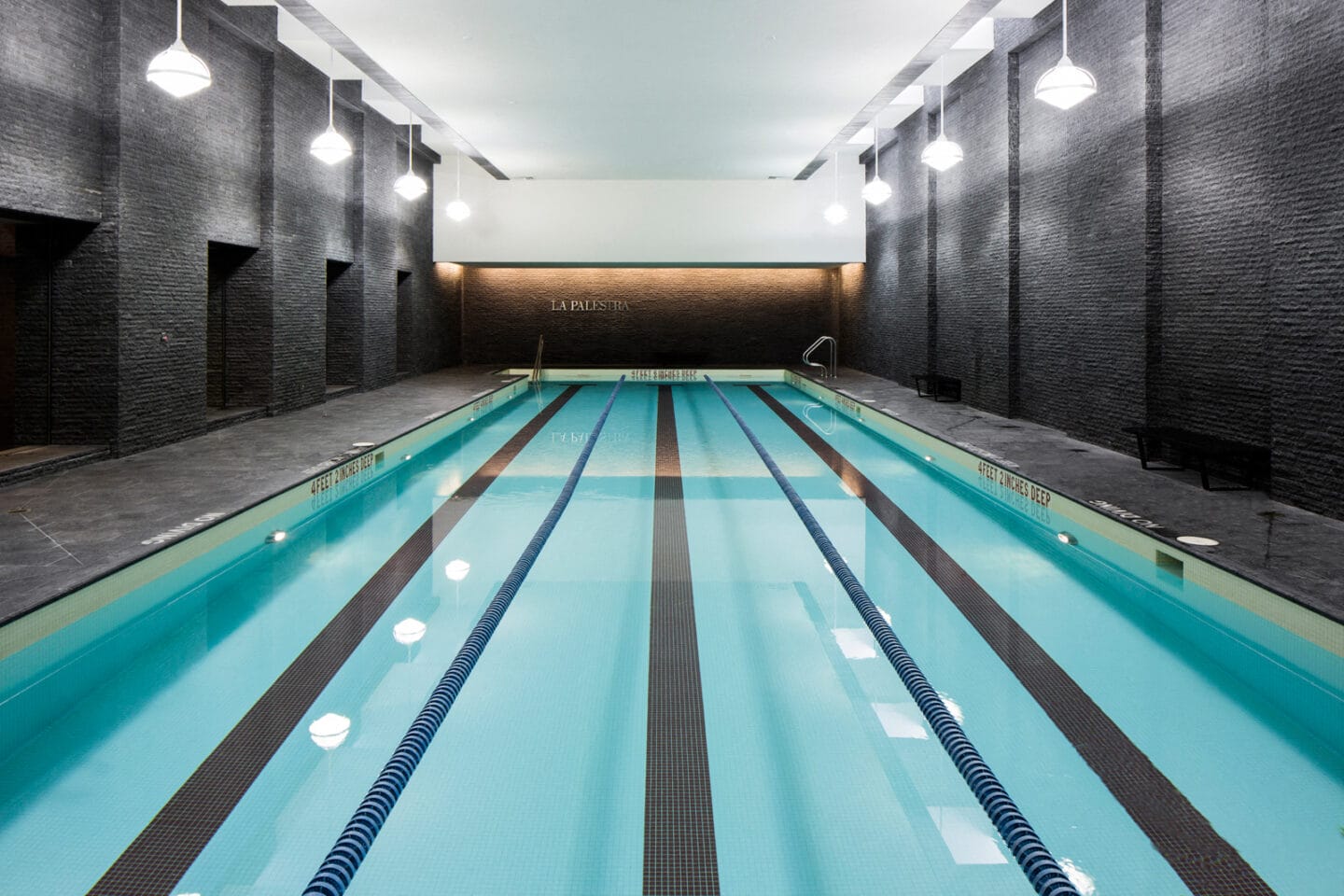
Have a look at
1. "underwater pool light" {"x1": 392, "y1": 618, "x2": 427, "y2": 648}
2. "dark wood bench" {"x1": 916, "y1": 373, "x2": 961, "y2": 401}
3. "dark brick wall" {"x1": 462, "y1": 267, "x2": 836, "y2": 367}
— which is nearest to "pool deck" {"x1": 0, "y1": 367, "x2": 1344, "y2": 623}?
"underwater pool light" {"x1": 392, "y1": 618, "x2": 427, "y2": 648}

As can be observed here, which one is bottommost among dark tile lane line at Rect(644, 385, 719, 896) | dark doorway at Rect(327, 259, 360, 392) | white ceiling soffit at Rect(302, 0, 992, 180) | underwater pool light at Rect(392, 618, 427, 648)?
dark tile lane line at Rect(644, 385, 719, 896)

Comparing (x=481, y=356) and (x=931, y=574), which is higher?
(x=481, y=356)

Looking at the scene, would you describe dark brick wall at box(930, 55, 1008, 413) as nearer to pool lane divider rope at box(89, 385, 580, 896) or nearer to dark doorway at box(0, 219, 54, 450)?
pool lane divider rope at box(89, 385, 580, 896)

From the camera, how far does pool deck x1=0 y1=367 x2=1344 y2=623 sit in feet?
12.8

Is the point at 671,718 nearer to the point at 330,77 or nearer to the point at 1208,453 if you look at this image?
the point at 1208,453

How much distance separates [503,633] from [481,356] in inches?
579

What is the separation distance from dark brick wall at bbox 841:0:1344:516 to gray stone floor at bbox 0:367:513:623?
5.94 meters

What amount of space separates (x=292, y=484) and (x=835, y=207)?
9.78 meters

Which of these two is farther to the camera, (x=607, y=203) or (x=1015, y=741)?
(x=607, y=203)

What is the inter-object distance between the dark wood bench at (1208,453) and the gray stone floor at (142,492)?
5637 mm

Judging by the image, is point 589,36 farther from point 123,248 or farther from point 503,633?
point 503,633

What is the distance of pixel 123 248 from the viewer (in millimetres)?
6730

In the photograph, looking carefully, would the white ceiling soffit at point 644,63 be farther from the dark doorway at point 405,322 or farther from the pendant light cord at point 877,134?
the dark doorway at point 405,322

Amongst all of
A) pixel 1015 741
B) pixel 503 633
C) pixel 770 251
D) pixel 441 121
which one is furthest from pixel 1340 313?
pixel 770 251
